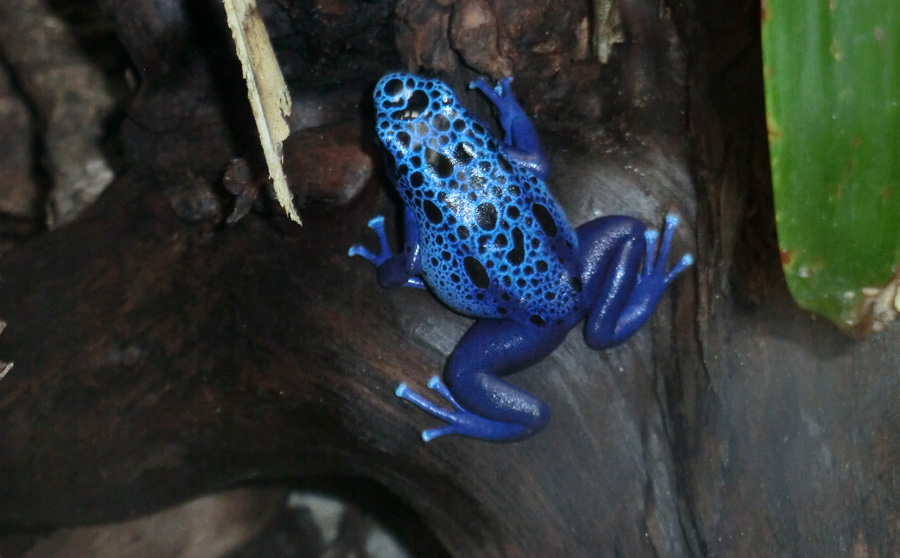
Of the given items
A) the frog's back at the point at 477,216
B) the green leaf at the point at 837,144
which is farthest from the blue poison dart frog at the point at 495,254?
the green leaf at the point at 837,144


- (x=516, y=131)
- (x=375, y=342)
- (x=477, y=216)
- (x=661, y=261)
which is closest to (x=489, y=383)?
(x=375, y=342)

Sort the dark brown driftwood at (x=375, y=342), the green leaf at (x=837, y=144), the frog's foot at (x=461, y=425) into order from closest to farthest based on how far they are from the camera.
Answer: the green leaf at (x=837, y=144), the dark brown driftwood at (x=375, y=342), the frog's foot at (x=461, y=425)

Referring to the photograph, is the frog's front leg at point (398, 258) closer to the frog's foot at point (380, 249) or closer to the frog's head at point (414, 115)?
the frog's foot at point (380, 249)

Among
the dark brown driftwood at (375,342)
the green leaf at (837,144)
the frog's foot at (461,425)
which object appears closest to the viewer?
the green leaf at (837,144)

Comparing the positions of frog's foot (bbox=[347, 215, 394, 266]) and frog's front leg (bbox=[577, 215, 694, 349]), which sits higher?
frog's foot (bbox=[347, 215, 394, 266])

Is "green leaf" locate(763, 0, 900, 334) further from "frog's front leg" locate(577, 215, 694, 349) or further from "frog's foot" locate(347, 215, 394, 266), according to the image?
"frog's foot" locate(347, 215, 394, 266)

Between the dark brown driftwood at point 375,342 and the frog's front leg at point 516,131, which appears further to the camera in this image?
the frog's front leg at point 516,131

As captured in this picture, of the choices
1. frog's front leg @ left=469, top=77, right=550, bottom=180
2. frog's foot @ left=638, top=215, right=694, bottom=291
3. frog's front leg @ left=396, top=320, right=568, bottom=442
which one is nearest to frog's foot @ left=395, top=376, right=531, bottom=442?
frog's front leg @ left=396, top=320, right=568, bottom=442
